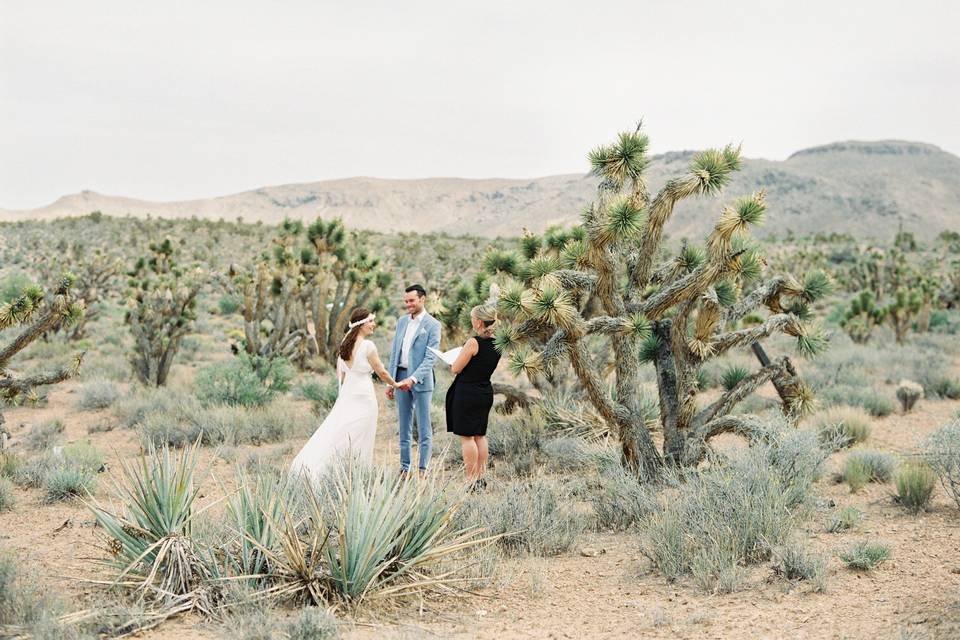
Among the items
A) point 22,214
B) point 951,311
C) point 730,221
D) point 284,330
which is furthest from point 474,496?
point 22,214

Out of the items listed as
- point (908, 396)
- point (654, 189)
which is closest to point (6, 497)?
point (908, 396)

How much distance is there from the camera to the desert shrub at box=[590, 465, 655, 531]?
641 cm

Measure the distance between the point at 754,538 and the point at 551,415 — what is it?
454 cm

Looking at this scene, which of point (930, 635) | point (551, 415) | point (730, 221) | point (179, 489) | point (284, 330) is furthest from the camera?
point (284, 330)

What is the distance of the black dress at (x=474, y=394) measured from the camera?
7266 mm

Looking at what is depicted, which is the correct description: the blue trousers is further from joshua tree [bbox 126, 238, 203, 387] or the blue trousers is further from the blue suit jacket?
joshua tree [bbox 126, 238, 203, 387]

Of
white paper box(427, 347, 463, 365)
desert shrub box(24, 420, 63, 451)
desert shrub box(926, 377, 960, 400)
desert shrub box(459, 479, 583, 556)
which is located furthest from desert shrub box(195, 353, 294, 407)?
desert shrub box(926, 377, 960, 400)

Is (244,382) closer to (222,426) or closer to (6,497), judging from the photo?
(222,426)

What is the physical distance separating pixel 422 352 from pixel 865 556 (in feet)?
14.1

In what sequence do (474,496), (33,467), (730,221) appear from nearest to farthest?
(474,496) → (730,221) → (33,467)

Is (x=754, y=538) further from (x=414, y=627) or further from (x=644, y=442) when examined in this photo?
(x=414, y=627)

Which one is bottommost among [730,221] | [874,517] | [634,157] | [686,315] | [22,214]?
[874,517]

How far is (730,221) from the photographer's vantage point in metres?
7.14

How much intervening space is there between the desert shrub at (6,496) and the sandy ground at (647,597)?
1.61 ft
